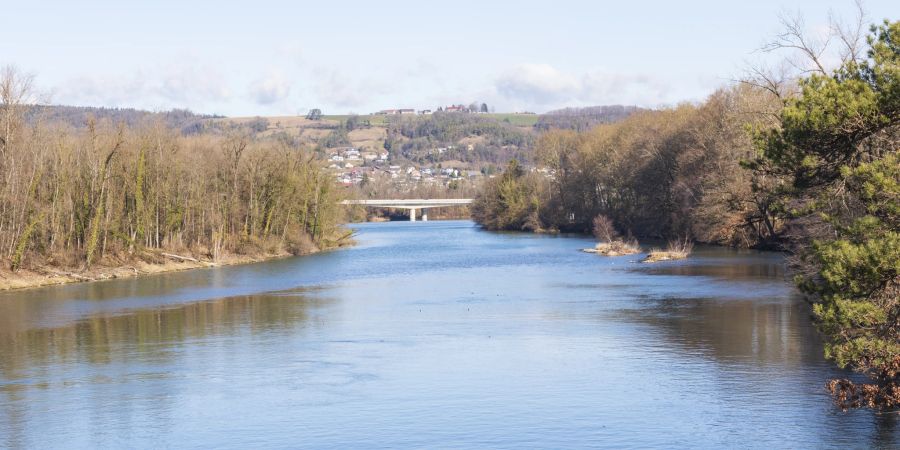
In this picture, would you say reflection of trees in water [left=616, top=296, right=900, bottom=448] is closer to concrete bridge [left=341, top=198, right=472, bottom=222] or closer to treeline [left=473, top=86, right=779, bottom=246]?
treeline [left=473, top=86, right=779, bottom=246]

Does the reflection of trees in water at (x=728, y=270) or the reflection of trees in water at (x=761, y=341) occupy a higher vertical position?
the reflection of trees in water at (x=728, y=270)

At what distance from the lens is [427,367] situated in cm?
2920

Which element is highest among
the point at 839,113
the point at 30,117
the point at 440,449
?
→ the point at 30,117

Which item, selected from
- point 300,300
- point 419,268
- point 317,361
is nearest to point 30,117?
point 300,300

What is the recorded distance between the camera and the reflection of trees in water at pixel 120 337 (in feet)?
89.3

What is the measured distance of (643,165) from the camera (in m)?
85.2

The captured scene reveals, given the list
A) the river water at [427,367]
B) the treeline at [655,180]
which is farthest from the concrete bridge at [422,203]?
the river water at [427,367]

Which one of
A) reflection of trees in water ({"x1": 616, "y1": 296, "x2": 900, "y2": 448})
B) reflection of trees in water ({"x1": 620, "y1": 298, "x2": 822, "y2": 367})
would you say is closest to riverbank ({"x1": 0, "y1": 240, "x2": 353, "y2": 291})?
reflection of trees in water ({"x1": 616, "y1": 296, "x2": 900, "y2": 448})

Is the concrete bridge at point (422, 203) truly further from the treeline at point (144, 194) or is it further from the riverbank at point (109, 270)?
the riverbank at point (109, 270)

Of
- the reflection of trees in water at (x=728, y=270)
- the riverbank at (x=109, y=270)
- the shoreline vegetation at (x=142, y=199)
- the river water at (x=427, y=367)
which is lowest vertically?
the river water at (x=427, y=367)

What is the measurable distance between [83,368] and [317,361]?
24.0ft

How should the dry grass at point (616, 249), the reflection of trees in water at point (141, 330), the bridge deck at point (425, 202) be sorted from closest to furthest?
1. the reflection of trees in water at point (141, 330)
2. the dry grass at point (616, 249)
3. the bridge deck at point (425, 202)

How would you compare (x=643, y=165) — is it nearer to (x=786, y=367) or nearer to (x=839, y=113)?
(x=786, y=367)

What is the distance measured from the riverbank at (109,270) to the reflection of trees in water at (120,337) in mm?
11237
